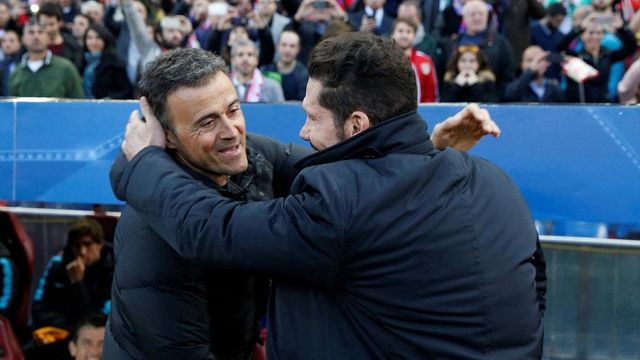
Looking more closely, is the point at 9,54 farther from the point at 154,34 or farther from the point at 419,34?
the point at 419,34

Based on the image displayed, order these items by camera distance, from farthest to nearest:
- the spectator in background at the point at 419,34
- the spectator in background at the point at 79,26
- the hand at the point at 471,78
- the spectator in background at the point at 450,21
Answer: the spectator in background at the point at 79,26, the spectator in background at the point at 450,21, the spectator in background at the point at 419,34, the hand at the point at 471,78

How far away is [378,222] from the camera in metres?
2.13

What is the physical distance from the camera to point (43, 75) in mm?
7586

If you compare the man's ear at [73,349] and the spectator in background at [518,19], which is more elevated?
the spectator in background at [518,19]

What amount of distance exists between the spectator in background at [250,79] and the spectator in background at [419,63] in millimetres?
952

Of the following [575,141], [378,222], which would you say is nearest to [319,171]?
[378,222]

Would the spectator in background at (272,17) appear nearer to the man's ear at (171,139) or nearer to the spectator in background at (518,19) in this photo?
the spectator in background at (518,19)

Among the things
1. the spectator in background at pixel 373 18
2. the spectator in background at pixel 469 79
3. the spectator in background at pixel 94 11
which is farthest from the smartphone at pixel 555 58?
the spectator in background at pixel 94 11

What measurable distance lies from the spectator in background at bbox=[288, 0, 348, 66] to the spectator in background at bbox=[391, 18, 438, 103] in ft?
2.84

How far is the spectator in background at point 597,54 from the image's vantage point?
276 inches

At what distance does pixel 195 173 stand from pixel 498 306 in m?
0.92

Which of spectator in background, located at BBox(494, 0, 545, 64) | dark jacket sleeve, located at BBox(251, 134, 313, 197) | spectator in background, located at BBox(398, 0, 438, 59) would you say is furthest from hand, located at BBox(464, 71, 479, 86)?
dark jacket sleeve, located at BBox(251, 134, 313, 197)

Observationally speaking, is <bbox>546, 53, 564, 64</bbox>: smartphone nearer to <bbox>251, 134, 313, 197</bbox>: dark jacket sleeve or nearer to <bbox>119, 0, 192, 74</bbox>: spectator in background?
<bbox>119, 0, 192, 74</bbox>: spectator in background

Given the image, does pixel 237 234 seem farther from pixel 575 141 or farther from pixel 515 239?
pixel 575 141
